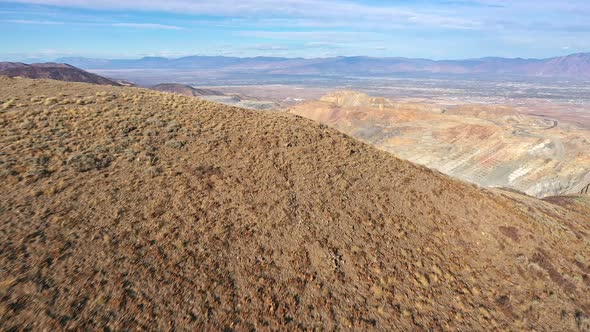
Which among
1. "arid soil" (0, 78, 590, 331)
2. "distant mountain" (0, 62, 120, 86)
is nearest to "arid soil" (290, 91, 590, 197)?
"arid soil" (0, 78, 590, 331)

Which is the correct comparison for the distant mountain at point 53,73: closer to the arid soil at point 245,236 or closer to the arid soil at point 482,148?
the arid soil at point 482,148

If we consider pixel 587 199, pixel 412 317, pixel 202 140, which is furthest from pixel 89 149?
pixel 587 199

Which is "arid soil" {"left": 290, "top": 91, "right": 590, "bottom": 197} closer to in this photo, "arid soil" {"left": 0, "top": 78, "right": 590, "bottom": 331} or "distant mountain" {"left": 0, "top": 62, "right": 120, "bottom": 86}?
"arid soil" {"left": 0, "top": 78, "right": 590, "bottom": 331}

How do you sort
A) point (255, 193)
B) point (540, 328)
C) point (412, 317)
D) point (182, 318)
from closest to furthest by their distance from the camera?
point (182, 318) → point (412, 317) → point (540, 328) → point (255, 193)

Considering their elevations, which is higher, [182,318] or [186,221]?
[186,221]

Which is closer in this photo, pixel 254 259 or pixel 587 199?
pixel 254 259

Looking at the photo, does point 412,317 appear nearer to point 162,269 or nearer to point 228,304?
point 228,304
